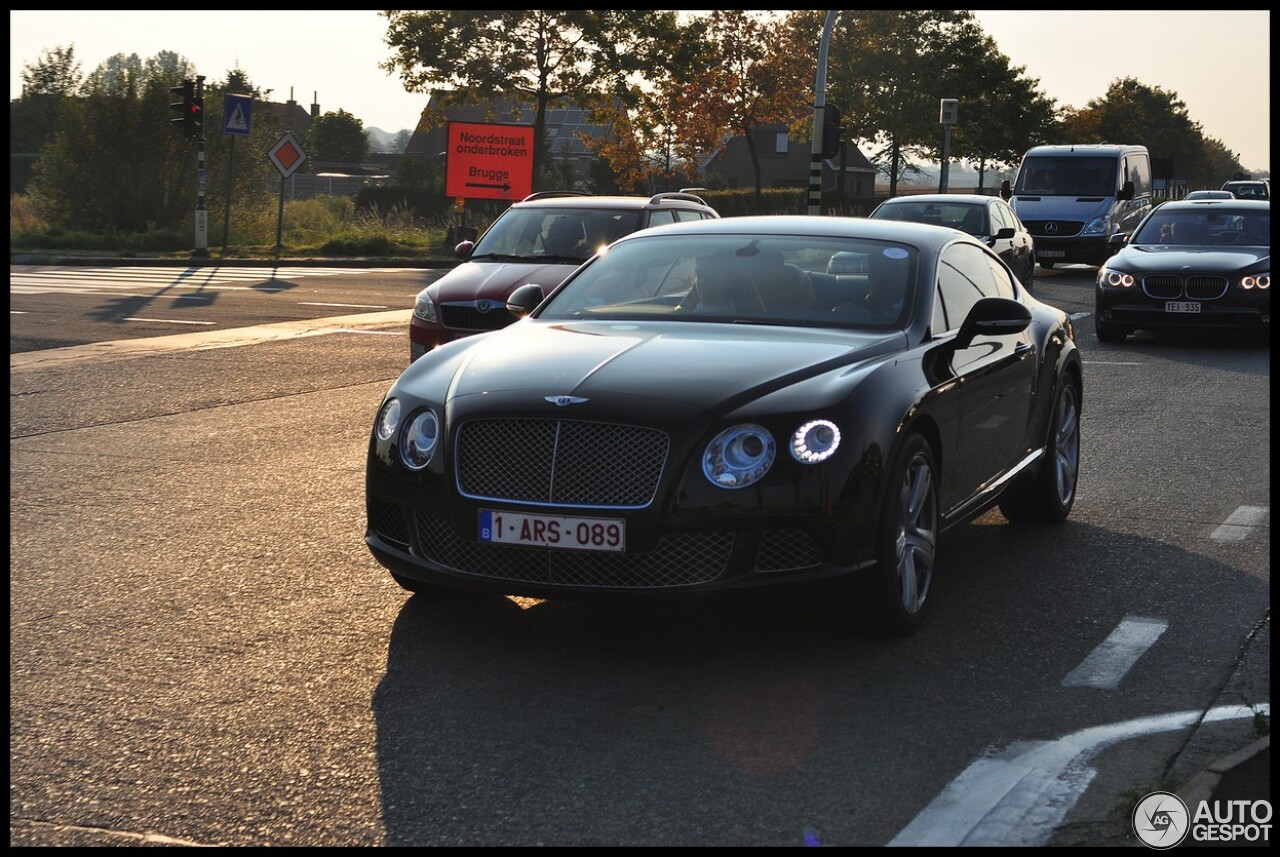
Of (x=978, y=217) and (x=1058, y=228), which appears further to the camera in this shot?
(x=1058, y=228)

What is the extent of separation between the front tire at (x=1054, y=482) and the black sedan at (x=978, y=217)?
47.6 ft

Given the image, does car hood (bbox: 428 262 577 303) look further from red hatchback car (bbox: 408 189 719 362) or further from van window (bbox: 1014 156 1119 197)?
van window (bbox: 1014 156 1119 197)

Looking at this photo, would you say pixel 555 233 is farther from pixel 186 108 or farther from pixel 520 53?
pixel 520 53

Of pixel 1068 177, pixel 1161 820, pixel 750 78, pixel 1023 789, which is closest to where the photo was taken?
pixel 1161 820

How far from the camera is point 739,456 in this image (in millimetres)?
5430

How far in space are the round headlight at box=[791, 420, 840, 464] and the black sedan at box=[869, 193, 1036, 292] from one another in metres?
17.4

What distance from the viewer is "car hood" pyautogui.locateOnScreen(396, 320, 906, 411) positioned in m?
5.62

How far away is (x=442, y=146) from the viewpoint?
417ft

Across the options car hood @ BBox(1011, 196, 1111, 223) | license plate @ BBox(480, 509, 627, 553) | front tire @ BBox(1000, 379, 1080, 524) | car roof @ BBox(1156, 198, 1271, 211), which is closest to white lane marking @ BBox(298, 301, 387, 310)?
car roof @ BBox(1156, 198, 1271, 211)

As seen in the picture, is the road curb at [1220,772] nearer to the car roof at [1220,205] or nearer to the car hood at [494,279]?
the car hood at [494,279]

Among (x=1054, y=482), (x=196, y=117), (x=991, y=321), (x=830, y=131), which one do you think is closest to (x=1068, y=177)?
(x=830, y=131)

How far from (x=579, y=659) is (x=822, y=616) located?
0.93 m

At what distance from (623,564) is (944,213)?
18.6 meters

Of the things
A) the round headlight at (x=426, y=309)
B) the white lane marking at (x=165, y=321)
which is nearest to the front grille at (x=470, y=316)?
the round headlight at (x=426, y=309)
